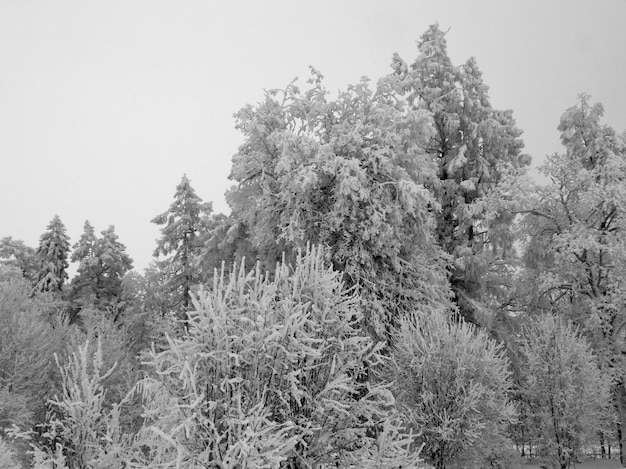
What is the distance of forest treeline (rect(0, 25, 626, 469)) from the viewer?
26.6 feet

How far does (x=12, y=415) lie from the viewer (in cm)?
1927

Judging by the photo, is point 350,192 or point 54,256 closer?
point 350,192

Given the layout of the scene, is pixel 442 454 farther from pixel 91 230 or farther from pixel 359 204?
pixel 91 230

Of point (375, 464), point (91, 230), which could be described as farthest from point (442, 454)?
point (91, 230)

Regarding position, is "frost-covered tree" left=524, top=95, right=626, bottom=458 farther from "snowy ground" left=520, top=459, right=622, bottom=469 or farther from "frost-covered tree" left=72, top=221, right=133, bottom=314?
"frost-covered tree" left=72, top=221, right=133, bottom=314

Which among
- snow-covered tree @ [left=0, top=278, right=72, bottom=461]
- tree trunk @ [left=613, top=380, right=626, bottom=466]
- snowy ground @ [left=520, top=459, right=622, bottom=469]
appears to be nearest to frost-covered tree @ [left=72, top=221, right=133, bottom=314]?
snow-covered tree @ [left=0, top=278, right=72, bottom=461]

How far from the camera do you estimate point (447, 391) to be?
Result: 1467 cm

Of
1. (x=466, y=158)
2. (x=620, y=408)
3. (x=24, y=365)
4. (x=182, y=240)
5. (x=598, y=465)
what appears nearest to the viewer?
(x=620, y=408)

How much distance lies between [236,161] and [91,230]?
20549 mm

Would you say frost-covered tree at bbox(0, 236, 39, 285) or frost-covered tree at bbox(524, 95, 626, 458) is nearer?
frost-covered tree at bbox(524, 95, 626, 458)

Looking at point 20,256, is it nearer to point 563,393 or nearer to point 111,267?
point 111,267

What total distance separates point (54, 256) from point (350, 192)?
2691cm

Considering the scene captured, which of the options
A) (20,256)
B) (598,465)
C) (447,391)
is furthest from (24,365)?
(598,465)

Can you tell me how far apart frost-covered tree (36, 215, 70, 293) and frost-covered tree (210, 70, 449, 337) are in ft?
65.2
